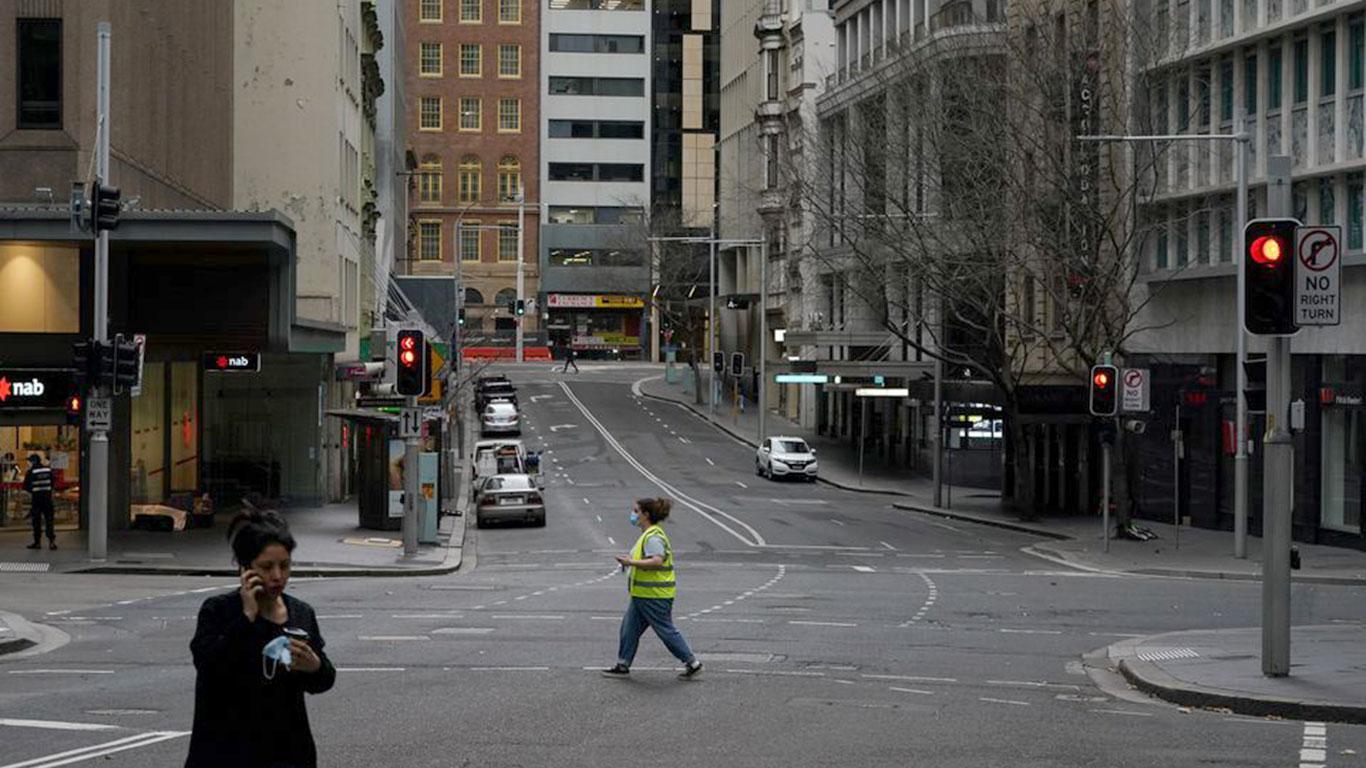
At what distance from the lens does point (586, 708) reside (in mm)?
15984

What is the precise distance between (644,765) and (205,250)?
86.3ft

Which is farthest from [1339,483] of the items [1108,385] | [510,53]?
[510,53]

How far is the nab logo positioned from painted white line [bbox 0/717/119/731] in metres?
22.7

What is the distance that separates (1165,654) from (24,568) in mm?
19392

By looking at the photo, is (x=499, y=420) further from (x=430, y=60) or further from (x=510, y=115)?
(x=510, y=115)

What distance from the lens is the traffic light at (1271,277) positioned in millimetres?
17062

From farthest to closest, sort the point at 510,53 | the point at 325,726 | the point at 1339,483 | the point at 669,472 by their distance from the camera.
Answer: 1. the point at 510,53
2. the point at 669,472
3. the point at 1339,483
4. the point at 325,726

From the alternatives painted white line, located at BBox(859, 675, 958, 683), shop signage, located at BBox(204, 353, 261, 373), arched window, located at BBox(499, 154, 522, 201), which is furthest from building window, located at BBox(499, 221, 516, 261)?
painted white line, located at BBox(859, 675, 958, 683)

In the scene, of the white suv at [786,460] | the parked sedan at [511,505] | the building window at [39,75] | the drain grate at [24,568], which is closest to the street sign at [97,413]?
the drain grate at [24,568]

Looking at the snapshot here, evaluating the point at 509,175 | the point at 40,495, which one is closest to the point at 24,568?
the point at 40,495

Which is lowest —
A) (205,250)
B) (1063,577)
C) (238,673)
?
(1063,577)

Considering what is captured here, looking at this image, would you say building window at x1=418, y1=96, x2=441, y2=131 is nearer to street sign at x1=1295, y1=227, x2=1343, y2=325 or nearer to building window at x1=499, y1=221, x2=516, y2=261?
building window at x1=499, y1=221, x2=516, y2=261

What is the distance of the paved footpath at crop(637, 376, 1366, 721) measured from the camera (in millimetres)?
16969

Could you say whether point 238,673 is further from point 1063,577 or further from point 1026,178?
point 1026,178
